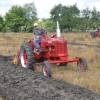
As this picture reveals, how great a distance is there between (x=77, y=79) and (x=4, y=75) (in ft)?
7.65

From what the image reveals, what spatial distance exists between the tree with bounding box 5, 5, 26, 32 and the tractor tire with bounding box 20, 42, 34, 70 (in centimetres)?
6129

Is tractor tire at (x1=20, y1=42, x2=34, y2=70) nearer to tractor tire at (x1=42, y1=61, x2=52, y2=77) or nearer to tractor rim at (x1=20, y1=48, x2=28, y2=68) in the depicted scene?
tractor rim at (x1=20, y1=48, x2=28, y2=68)

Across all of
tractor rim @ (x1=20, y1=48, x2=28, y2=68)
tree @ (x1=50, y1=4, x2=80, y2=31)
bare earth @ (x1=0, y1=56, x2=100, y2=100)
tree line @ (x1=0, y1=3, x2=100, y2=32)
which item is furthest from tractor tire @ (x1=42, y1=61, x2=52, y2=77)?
tree @ (x1=50, y1=4, x2=80, y2=31)

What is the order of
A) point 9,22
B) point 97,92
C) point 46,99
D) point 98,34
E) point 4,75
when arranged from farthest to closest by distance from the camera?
1. point 9,22
2. point 98,34
3. point 4,75
4. point 97,92
5. point 46,99

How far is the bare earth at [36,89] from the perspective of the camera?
21.9ft

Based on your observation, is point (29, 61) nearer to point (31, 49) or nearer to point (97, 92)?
point (31, 49)

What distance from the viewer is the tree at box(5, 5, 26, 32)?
73.2 metres

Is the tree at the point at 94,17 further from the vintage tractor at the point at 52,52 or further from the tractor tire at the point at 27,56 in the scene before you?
the vintage tractor at the point at 52,52

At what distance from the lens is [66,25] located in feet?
251

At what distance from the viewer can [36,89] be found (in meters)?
7.33

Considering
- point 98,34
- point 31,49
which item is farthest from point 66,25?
point 31,49

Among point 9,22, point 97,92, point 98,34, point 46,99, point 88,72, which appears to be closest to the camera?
point 46,99

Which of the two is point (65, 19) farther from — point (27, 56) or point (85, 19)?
point (27, 56)

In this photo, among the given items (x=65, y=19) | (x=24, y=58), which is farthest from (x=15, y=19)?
(x=24, y=58)
